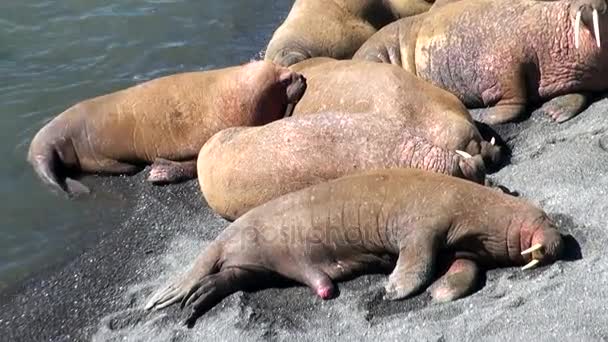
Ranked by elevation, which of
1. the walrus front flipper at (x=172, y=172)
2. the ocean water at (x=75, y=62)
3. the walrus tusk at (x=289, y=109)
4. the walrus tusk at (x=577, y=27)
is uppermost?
the walrus tusk at (x=577, y=27)

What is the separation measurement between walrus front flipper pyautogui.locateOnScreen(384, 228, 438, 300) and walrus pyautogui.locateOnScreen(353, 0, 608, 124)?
6.72 feet

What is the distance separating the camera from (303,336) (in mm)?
4621

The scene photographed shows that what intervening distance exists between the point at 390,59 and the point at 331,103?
126cm

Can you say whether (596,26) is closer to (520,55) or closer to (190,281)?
(520,55)

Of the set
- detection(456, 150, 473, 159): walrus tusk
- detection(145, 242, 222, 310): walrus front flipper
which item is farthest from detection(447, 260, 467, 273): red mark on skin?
detection(145, 242, 222, 310): walrus front flipper

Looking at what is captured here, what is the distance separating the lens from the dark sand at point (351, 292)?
4.36m

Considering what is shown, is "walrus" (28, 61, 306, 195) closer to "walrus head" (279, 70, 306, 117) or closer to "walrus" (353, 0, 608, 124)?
"walrus head" (279, 70, 306, 117)

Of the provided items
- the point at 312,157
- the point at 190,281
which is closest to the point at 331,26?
the point at 312,157

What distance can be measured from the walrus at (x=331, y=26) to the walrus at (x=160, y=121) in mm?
1023

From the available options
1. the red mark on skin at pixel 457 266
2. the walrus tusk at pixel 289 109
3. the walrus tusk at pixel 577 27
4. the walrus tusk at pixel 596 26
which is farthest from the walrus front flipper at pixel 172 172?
the walrus tusk at pixel 596 26

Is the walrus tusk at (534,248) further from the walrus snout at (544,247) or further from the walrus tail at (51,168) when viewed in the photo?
the walrus tail at (51,168)

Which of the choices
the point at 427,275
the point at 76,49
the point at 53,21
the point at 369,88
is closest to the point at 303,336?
the point at 427,275

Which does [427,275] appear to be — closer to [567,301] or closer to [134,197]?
[567,301]

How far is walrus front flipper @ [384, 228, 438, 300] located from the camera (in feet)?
15.3
